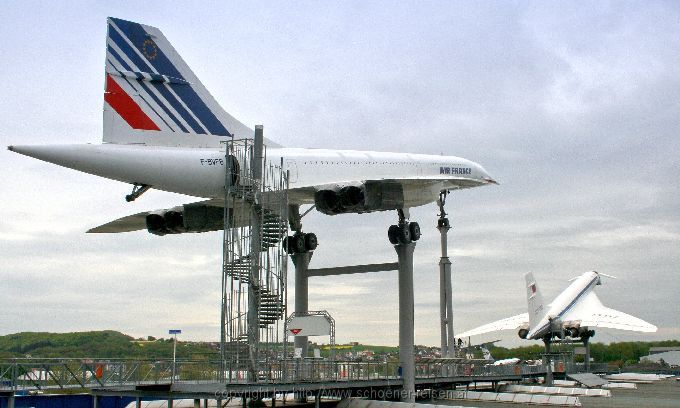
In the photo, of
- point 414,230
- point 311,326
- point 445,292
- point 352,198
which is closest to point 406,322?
point 414,230

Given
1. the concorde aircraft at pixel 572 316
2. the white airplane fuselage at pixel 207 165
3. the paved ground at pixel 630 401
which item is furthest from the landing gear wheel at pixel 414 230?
the concorde aircraft at pixel 572 316

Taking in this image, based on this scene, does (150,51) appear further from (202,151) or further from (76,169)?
(76,169)

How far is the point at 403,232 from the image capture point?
2631 centimetres

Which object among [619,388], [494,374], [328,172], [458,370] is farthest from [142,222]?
[619,388]

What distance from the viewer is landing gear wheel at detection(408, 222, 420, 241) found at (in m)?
26.5

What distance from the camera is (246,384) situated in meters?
18.4

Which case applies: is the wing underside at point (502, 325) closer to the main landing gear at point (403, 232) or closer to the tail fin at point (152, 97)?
the main landing gear at point (403, 232)

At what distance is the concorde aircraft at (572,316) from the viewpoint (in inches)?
2039

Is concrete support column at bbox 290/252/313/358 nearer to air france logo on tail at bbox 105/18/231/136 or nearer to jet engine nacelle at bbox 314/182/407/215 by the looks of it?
jet engine nacelle at bbox 314/182/407/215

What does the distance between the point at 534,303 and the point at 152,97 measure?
3893cm

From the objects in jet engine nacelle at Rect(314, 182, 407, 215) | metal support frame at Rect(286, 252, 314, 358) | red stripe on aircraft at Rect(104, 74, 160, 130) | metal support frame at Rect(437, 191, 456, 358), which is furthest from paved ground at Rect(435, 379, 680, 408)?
red stripe on aircraft at Rect(104, 74, 160, 130)

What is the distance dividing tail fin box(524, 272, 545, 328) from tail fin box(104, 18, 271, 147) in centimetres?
3596

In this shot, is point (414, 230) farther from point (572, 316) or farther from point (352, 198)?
point (572, 316)

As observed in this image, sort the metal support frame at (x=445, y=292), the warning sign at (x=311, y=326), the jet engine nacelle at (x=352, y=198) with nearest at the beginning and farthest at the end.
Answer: the warning sign at (x=311, y=326) → the jet engine nacelle at (x=352, y=198) → the metal support frame at (x=445, y=292)
